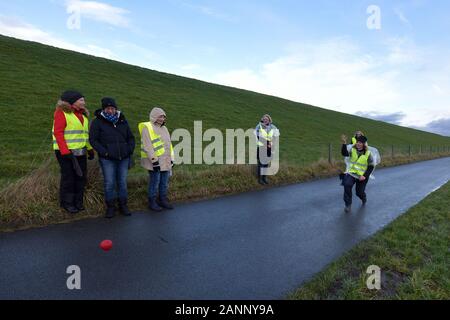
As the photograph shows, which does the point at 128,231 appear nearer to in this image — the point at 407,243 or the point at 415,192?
the point at 407,243

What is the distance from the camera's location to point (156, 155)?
664 cm

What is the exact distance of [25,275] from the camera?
12.2 ft

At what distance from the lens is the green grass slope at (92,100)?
39.9 feet

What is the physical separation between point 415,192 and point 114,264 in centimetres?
1014

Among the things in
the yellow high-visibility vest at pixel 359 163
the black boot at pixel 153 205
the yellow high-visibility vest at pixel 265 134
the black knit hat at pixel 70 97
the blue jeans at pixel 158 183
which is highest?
the black knit hat at pixel 70 97

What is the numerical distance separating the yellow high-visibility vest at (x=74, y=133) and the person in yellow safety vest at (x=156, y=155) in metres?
1.11

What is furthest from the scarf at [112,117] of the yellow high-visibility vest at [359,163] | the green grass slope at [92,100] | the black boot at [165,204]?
the yellow high-visibility vest at [359,163]

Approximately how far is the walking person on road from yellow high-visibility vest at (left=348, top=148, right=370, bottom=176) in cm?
525

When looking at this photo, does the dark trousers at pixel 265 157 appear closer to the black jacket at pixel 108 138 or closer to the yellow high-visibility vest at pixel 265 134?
the yellow high-visibility vest at pixel 265 134

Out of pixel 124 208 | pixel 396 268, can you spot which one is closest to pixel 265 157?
pixel 124 208

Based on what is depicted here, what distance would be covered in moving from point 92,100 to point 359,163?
18.8 metres

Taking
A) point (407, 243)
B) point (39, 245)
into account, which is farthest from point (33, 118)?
point (407, 243)

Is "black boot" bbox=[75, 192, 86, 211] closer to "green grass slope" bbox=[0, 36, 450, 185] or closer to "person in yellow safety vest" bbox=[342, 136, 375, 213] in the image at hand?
"green grass slope" bbox=[0, 36, 450, 185]

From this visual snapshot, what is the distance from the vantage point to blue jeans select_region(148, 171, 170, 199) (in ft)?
22.2
